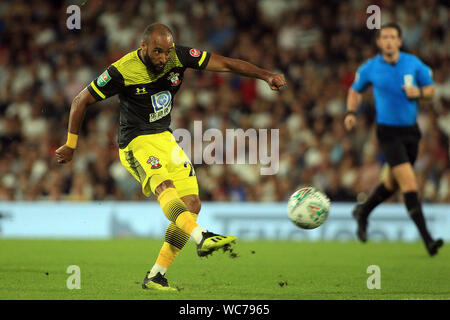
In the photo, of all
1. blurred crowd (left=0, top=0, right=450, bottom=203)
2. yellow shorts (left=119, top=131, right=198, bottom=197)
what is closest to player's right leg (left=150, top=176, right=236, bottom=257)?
yellow shorts (left=119, top=131, right=198, bottom=197)

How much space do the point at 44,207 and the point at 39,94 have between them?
3.60 meters

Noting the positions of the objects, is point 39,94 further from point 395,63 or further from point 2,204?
point 395,63

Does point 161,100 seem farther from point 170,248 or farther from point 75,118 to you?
point 170,248

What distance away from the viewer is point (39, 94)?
1642cm

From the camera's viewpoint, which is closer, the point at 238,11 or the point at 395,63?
the point at 395,63

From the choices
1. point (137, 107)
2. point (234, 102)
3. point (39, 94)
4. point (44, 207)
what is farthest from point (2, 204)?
point (137, 107)

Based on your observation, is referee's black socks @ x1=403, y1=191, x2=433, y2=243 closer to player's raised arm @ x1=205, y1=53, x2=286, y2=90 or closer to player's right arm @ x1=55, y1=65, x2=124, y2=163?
player's raised arm @ x1=205, y1=53, x2=286, y2=90

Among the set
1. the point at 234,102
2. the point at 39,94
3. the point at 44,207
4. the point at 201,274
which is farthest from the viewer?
the point at 39,94

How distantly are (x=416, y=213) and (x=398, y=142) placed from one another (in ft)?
2.90

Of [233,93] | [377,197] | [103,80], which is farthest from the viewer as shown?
[233,93]

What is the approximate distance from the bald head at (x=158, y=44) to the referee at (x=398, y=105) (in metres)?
3.49

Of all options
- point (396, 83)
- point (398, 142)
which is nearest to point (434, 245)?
point (398, 142)

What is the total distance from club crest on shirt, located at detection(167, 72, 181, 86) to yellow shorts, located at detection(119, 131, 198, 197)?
45 centimetres

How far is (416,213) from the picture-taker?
894cm
